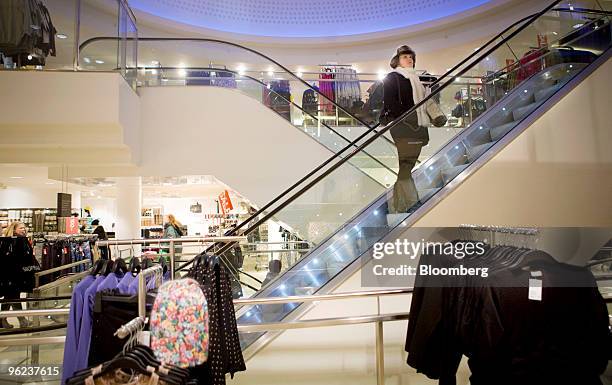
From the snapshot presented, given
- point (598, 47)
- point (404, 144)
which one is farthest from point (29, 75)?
point (598, 47)

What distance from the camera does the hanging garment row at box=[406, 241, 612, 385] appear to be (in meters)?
1.89

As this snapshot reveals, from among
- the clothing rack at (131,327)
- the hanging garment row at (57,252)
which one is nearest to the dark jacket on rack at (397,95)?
the clothing rack at (131,327)

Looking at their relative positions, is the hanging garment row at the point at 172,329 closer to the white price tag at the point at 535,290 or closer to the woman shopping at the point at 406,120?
the white price tag at the point at 535,290

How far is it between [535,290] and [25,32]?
5.69 m

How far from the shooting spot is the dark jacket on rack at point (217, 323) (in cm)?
202

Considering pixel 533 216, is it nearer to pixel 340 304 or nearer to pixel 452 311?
pixel 340 304

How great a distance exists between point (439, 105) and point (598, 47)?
1819mm

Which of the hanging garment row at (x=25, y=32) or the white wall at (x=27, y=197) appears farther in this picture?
the white wall at (x=27, y=197)

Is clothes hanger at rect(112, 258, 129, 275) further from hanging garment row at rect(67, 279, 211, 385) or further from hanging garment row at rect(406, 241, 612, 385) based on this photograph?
hanging garment row at rect(406, 241, 612, 385)

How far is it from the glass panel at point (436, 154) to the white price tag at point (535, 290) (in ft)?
5.87

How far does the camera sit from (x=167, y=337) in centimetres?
175

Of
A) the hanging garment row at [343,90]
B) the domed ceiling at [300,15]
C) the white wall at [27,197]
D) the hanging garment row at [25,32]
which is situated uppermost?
the domed ceiling at [300,15]

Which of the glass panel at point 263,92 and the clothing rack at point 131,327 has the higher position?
the glass panel at point 263,92

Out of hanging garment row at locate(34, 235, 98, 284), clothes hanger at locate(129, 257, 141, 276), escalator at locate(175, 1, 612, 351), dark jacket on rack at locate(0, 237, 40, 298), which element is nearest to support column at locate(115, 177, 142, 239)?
hanging garment row at locate(34, 235, 98, 284)
